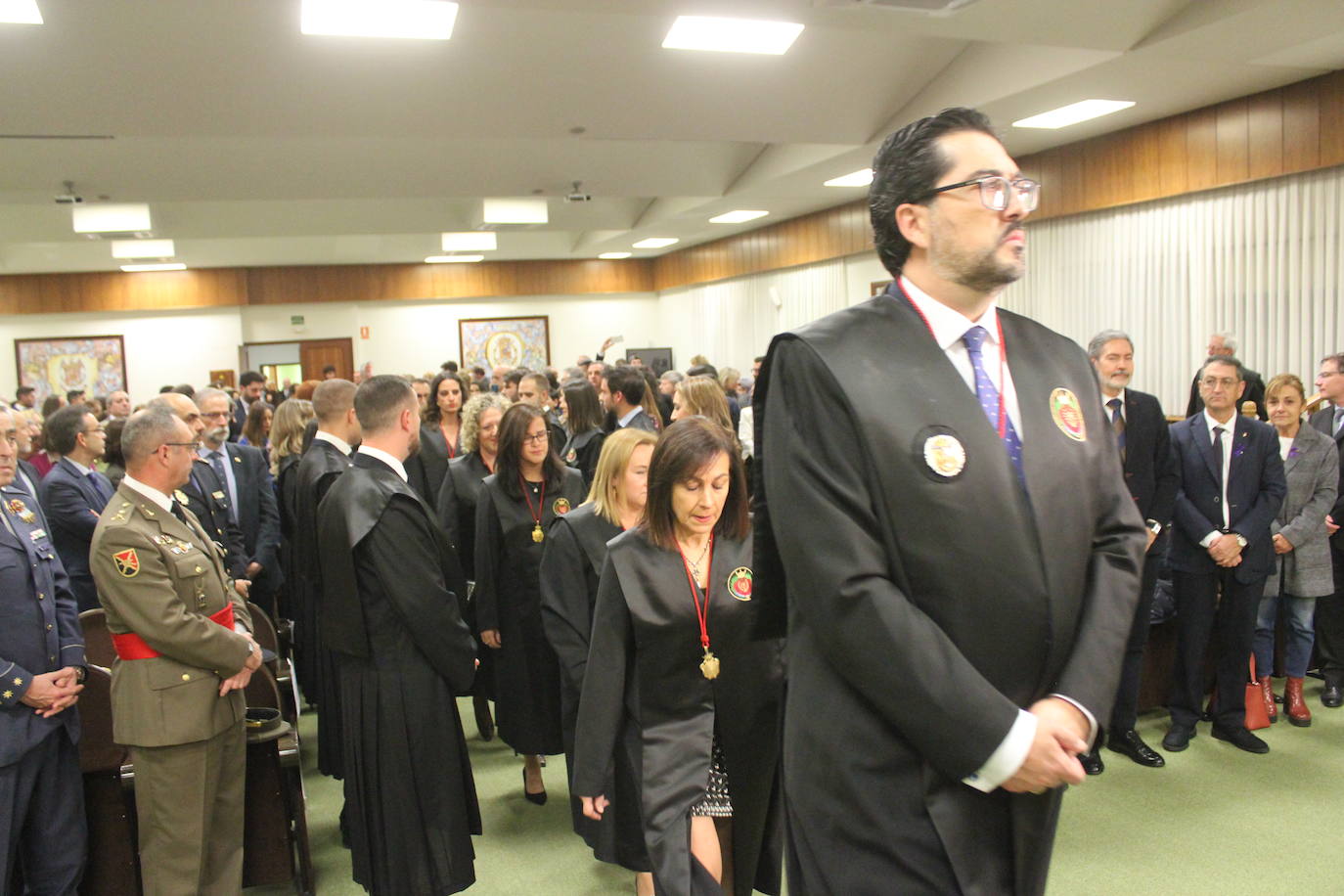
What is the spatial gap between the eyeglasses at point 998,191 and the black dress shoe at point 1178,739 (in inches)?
160

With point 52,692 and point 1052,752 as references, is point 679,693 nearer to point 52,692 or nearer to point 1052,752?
point 1052,752

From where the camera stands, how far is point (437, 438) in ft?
19.6

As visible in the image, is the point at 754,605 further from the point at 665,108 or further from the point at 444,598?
the point at 665,108

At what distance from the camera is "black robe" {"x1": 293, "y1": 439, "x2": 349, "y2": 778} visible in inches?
153

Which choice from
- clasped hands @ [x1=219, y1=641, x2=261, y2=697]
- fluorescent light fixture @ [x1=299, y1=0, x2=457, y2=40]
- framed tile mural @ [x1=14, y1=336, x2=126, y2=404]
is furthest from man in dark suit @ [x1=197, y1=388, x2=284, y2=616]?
framed tile mural @ [x1=14, y1=336, x2=126, y2=404]

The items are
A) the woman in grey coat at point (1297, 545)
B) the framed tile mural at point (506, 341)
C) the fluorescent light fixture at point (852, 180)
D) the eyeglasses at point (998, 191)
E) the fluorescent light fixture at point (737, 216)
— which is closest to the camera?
the eyeglasses at point (998, 191)

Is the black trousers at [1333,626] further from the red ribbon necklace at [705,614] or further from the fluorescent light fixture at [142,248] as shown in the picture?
the fluorescent light fixture at [142,248]

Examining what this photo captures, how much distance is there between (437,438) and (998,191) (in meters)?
4.93

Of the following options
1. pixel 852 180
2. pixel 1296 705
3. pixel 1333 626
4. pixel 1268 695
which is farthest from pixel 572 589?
pixel 852 180

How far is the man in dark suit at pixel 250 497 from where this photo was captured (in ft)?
18.5

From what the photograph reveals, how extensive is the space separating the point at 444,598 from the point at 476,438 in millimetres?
1951

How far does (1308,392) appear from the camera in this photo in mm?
7117

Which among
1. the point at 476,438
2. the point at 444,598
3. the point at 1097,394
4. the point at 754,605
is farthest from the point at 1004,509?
the point at 476,438

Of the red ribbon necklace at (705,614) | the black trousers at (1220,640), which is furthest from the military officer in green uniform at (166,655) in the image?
the black trousers at (1220,640)
